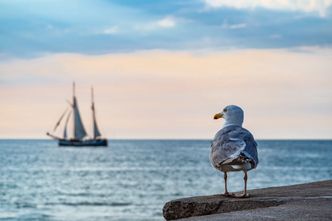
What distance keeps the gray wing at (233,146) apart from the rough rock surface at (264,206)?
0.33 meters

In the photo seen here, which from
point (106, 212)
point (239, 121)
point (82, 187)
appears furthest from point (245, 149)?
point (82, 187)

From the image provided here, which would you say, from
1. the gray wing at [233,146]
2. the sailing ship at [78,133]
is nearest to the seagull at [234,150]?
the gray wing at [233,146]

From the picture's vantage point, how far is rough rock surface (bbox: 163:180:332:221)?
18.4ft

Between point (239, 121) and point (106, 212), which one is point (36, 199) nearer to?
point (106, 212)

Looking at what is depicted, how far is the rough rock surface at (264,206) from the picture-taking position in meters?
5.60

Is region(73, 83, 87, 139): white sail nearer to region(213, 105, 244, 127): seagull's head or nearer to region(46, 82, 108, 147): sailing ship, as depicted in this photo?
region(46, 82, 108, 147): sailing ship

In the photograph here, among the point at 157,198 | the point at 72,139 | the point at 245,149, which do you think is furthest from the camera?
the point at 72,139

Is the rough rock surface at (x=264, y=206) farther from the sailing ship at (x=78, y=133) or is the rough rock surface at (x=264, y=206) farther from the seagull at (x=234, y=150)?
the sailing ship at (x=78, y=133)

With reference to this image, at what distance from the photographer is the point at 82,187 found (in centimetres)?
4478

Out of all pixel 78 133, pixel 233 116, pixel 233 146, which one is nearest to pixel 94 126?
pixel 78 133

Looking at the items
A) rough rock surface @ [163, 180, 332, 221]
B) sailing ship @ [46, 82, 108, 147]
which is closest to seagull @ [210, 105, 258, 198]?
rough rock surface @ [163, 180, 332, 221]

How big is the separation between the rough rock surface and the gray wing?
0.33 meters

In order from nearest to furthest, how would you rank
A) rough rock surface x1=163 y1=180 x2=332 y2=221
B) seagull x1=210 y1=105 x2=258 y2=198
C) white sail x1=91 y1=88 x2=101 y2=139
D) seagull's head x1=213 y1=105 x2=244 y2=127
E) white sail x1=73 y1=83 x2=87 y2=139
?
rough rock surface x1=163 y1=180 x2=332 y2=221 < seagull x1=210 y1=105 x2=258 y2=198 < seagull's head x1=213 y1=105 x2=244 y2=127 < white sail x1=73 y1=83 x2=87 y2=139 < white sail x1=91 y1=88 x2=101 y2=139

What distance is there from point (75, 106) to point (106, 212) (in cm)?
7847
